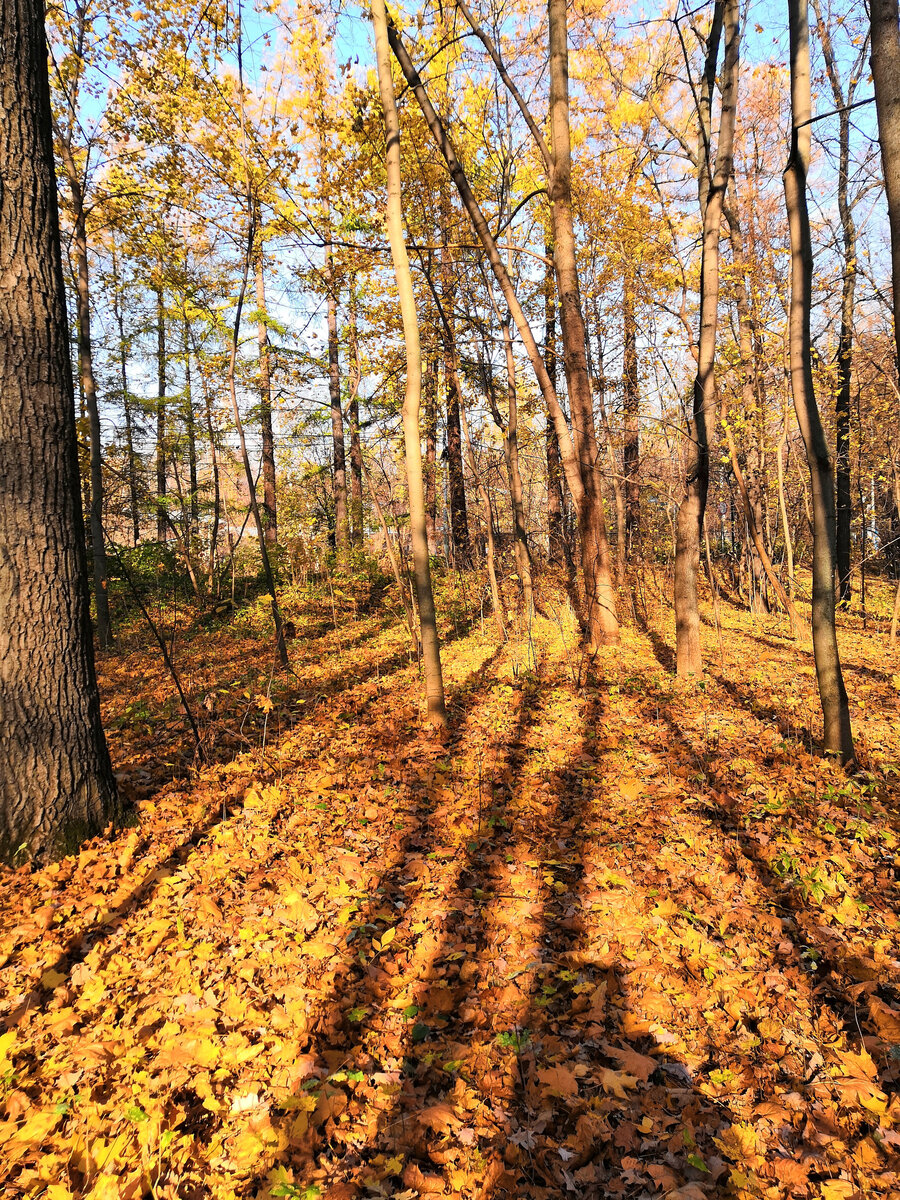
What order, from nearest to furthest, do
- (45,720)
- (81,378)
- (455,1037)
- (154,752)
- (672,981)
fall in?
(455,1037)
(672,981)
(45,720)
(154,752)
(81,378)

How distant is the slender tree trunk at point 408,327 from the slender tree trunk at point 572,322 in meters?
3.28

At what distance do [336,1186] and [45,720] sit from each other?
2.99 meters

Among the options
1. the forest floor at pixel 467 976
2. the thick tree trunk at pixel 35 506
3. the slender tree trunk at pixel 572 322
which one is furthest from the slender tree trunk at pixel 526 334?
the thick tree trunk at pixel 35 506

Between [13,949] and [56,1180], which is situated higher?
[13,949]

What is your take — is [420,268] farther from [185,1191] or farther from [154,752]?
[185,1191]

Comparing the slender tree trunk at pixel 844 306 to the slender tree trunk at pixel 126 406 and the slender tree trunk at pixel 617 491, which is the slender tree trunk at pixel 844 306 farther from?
the slender tree trunk at pixel 126 406

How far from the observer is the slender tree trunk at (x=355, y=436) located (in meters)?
11.1

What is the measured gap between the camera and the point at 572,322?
8.20 metres

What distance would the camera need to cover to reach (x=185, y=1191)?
2055mm

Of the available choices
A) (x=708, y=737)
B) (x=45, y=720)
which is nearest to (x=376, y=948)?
(x=45, y=720)

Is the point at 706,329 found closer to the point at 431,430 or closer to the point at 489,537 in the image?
the point at 489,537

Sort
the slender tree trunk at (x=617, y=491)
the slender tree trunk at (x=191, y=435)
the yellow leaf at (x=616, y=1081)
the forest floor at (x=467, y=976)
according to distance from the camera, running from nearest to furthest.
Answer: the forest floor at (x=467, y=976), the yellow leaf at (x=616, y=1081), the slender tree trunk at (x=617, y=491), the slender tree trunk at (x=191, y=435)

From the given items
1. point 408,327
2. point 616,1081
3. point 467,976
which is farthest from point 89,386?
point 616,1081

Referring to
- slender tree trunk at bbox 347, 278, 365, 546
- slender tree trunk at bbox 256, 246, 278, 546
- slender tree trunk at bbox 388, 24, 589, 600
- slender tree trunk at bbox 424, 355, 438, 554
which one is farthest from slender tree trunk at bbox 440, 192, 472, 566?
slender tree trunk at bbox 256, 246, 278, 546
